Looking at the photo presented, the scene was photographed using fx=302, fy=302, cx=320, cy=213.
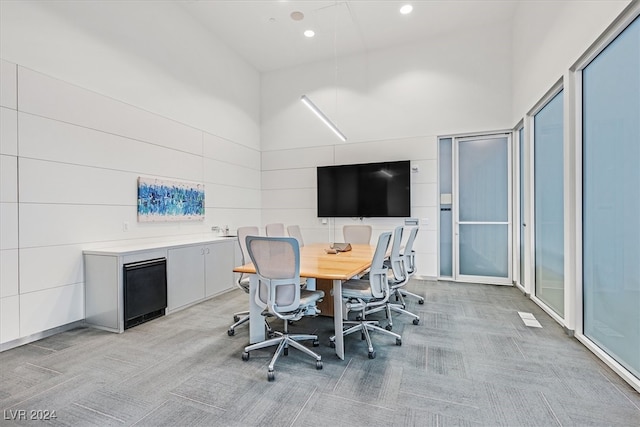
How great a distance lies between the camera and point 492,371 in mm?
2391

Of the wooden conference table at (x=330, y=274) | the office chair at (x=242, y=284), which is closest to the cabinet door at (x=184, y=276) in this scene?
the office chair at (x=242, y=284)

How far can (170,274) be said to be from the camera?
150 inches

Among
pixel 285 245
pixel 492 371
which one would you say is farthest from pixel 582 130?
pixel 285 245

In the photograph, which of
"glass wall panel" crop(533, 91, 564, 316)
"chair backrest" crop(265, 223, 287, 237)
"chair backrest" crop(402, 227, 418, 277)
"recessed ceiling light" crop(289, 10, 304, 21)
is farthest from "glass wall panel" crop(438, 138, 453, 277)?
"recessed ceiling light" crop(289, 10, 304, 21)

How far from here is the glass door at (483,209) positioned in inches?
206

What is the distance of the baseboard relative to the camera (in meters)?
2.80

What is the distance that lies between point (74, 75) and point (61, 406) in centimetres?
325

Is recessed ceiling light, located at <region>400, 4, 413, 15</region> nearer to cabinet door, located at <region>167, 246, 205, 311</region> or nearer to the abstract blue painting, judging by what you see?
the abstract blue painting

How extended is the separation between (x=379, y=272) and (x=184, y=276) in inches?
106

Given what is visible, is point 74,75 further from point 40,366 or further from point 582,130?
point 582,130

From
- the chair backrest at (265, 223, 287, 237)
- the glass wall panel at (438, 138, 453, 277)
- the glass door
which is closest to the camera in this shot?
the chair backrest at (265, 223, 287, 237)

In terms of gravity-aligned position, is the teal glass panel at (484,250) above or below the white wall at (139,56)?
below

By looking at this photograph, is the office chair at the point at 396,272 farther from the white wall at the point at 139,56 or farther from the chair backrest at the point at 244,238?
the white wall at the point at 139,56

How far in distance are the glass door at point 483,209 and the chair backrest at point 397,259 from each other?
2577 mm
